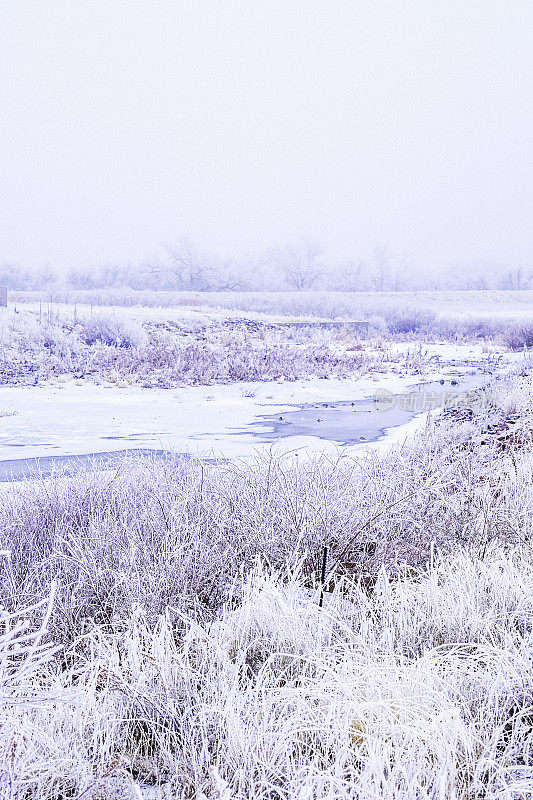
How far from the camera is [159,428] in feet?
34.2

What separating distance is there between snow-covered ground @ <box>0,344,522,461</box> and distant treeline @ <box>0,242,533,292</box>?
157 ft

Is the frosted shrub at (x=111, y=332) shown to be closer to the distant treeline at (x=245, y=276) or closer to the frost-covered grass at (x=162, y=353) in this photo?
the frost-covered grass at (x=162, y=353)

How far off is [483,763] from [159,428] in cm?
856

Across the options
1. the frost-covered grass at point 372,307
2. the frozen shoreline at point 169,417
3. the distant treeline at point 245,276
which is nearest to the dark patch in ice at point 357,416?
the frozen shoreline at point 169,417

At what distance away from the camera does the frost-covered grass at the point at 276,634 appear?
2252mm

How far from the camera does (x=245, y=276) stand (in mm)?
83875

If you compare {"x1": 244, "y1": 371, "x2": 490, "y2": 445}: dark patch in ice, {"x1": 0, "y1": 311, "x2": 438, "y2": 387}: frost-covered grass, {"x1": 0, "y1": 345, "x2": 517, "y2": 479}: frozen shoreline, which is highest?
{"x1": 0, "y1": 311, "x2": 438, "y2": 387}: frost-covered grass

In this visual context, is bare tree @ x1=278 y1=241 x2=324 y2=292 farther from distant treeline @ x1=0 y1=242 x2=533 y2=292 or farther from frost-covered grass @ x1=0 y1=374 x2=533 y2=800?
frost-covered grass @ x1=0 y1=374 x2=533 y2=800

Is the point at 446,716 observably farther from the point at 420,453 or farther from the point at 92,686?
the point at 420,453

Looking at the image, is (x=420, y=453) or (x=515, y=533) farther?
(x=420, y=453)

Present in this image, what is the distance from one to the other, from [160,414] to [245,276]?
242ft

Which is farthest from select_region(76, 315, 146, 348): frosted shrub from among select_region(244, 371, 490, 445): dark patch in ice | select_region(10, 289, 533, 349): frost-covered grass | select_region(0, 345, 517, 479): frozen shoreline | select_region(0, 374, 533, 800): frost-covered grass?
select_region(0, 374, 533, 800): frost-covered grass

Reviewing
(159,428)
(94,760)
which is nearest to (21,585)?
(94,760)

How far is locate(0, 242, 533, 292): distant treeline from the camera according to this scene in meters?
70.5
